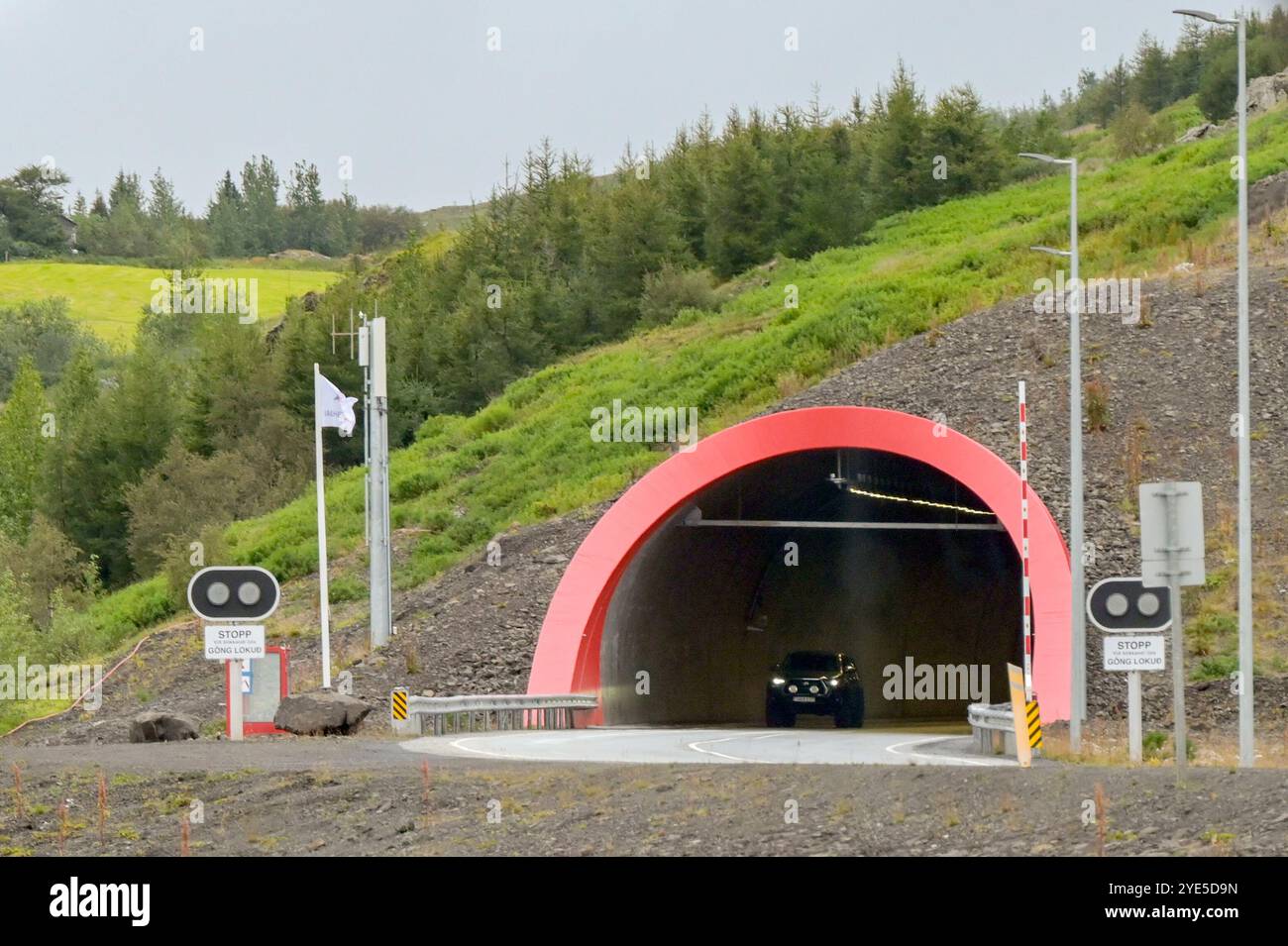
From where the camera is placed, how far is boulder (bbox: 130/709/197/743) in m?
26.3

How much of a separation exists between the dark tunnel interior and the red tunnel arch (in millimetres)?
989

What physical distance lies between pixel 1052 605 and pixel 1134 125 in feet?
232

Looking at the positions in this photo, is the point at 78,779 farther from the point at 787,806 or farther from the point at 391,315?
the point at 391,315

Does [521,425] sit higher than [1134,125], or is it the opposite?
[1134,125]

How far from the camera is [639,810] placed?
15.7 meters

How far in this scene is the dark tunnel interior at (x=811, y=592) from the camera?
115ft

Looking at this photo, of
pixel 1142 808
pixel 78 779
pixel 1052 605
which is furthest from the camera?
pixel 1052 605

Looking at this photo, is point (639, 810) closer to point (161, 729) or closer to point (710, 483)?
point (161, 729)

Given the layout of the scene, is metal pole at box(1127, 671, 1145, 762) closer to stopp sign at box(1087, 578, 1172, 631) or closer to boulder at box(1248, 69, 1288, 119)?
stopp sign at box(1087, 578, 1172, 631)

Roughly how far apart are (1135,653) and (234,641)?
11382 mm

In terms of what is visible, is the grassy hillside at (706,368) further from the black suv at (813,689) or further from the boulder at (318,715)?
the boulder at (318,715)

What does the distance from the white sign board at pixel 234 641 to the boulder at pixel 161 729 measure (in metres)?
2.12

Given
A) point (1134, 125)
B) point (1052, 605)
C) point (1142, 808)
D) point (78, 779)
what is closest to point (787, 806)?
point (1142, 808)
